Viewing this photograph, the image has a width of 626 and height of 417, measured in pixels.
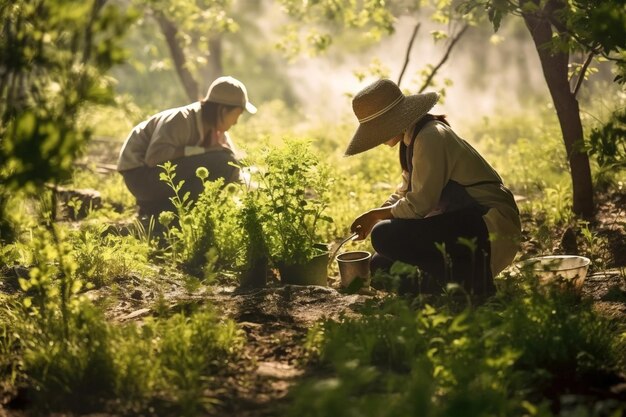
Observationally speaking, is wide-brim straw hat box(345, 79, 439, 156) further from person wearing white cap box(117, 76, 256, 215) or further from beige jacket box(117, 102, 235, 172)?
beige jacket box(117, 102, 235, 172)

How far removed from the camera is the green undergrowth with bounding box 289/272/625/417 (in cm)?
279

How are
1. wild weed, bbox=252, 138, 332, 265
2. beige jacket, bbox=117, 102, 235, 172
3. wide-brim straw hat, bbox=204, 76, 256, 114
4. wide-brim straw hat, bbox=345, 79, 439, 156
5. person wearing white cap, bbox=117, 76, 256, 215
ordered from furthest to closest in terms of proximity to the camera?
beige jacket, bbox=117, 102, 235, 172
person wearing white cap, bbox=117, 76, 256, 215
wide-brim straw hat, bbox=204, 76, 256, 114
wild weed, bbox=252, 138, 332, 265
wide-brim straw hat, bbox=345, 79, 439, 156

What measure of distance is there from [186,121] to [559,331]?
4423 mm

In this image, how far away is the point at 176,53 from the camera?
13.0 metres

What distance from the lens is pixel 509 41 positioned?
23.3 m

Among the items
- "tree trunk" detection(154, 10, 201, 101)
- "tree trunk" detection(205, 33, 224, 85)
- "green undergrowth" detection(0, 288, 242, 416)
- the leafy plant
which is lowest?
"green undergrowth" detection(0, 288, 242, 416)

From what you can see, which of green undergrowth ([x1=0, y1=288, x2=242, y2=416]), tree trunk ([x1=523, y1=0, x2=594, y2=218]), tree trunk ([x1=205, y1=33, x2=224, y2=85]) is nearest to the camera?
green undergrowth ([x1=0, y1=288, x2=242, y2=416])

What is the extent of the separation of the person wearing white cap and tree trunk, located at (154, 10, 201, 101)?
5.38m

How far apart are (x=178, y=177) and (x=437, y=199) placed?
3013 millimetres

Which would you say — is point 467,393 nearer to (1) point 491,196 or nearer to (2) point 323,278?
(1) point 491,196

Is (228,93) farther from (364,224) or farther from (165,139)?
(364,224)

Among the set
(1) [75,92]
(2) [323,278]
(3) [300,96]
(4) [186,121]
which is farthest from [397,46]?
(1) [75,92]

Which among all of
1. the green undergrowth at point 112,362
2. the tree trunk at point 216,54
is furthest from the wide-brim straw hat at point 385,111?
the tree trunk at point 216,54

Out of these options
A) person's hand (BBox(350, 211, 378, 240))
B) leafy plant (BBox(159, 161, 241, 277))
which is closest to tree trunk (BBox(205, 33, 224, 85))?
leafy plant (BBox(159, 161, 241, 277))
